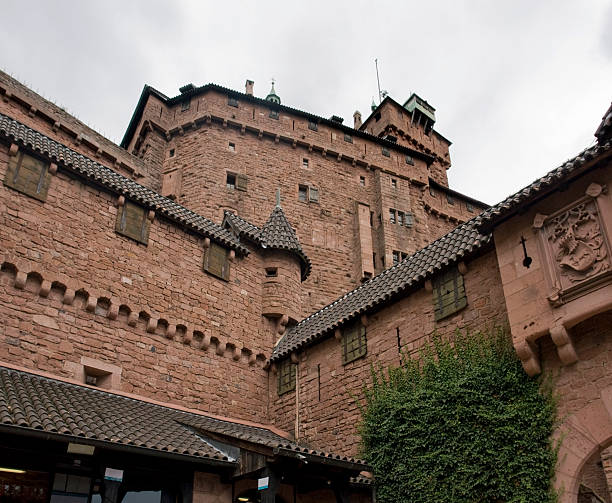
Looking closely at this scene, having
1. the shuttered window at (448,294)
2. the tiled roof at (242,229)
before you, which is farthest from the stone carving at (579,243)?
the tiled roof at (242,229)

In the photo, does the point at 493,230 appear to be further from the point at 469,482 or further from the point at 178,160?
the point at 178,160

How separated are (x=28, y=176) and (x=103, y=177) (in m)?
1.92

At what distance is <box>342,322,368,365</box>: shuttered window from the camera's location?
1428 cm

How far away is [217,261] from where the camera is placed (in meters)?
17.3

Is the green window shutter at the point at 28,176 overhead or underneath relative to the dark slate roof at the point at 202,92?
underneath

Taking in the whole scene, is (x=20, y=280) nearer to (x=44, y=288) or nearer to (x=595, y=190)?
(x=44, y=288)

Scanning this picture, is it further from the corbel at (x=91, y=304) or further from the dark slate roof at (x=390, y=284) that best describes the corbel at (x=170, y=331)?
the dark slate roof at (x=390, y=284)

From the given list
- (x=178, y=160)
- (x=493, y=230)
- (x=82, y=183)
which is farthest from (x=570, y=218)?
(x=178, y=160)

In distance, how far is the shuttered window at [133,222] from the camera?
1516cm

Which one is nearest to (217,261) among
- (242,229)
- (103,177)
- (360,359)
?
(242,229)

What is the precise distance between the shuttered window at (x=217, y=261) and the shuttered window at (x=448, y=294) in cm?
703

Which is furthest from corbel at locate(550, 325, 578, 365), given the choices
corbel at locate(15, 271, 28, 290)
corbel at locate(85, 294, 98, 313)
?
corbel at locate(15, 271, 28, 290)

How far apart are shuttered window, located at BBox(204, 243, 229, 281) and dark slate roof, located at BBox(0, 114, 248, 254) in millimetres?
262

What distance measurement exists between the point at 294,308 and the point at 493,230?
8.77m
